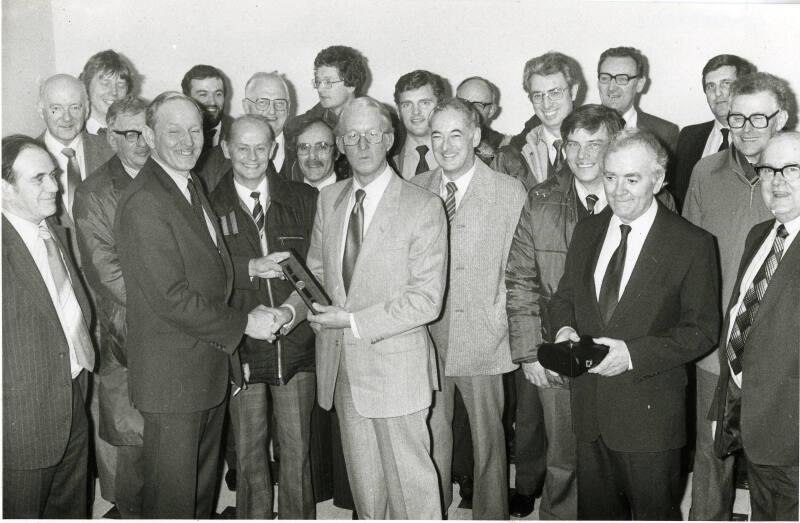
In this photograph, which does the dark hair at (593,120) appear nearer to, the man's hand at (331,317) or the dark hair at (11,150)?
the man's hand at (331,317)

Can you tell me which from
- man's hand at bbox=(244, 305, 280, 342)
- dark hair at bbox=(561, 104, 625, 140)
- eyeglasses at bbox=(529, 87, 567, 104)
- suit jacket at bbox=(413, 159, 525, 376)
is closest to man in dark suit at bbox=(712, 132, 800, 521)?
dark hair at bbox=(561, 104, 625, 140)

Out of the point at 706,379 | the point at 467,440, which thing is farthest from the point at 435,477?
the point at 706,379

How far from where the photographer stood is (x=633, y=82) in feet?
13.4

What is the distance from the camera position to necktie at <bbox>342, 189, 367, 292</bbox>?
2988 mm

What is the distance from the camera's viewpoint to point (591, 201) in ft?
10.5

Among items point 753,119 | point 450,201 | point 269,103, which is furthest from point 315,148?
point 753,119

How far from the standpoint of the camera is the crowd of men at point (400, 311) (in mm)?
2602

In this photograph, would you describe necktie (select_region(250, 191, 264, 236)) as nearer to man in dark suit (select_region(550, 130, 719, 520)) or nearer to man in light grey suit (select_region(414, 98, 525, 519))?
man in light grey suit (select_region(414, 98, 525, 519))

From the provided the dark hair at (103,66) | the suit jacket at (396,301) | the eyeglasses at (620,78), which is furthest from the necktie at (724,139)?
the dark hair at (103,66)

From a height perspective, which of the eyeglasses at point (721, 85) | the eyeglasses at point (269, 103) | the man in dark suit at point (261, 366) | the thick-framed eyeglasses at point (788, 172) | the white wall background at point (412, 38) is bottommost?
the man in dark suit at point (261, 366)

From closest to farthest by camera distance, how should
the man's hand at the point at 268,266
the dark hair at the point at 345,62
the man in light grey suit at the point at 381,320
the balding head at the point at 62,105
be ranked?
the man in light grey suit at the point at 381,320 < the man's hand at the point at 268,266 < the balding head at the point at 62,105 < the dark hair at the point at 345,62

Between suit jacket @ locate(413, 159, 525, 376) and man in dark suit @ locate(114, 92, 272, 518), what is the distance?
3.20 ft

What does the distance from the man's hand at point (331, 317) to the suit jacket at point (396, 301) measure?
48 millimetres

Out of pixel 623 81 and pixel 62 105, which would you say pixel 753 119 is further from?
pixel 62 105
